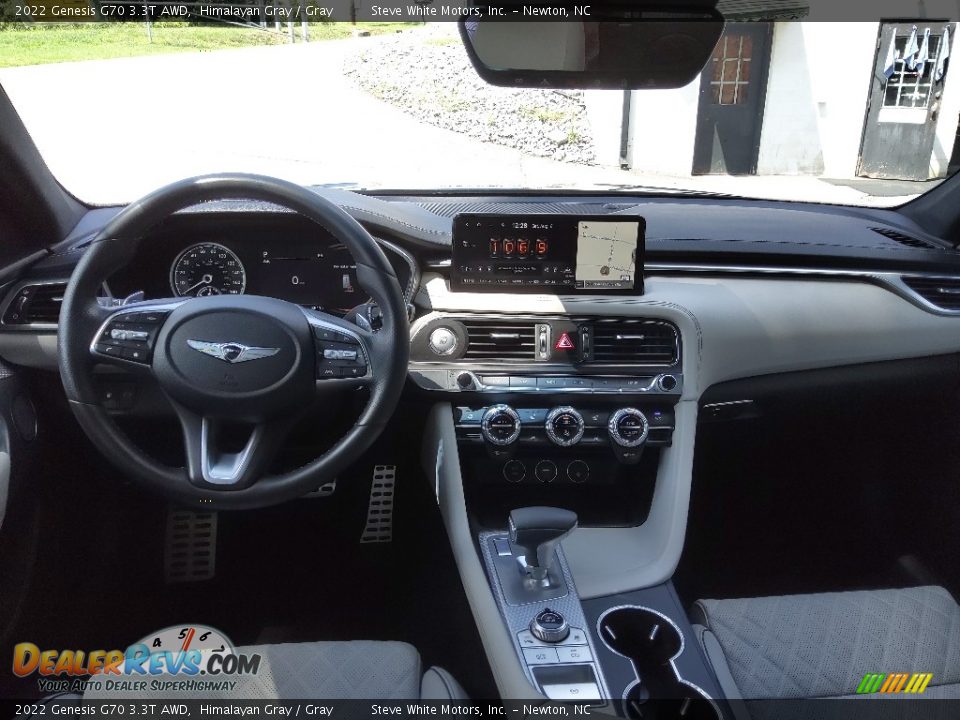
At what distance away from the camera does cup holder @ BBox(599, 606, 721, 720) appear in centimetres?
175

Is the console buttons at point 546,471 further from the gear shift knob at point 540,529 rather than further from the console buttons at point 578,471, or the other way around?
the gear shift knob at point 540,529

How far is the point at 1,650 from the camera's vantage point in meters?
2.17

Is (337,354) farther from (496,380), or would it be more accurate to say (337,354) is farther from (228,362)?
(496,380)

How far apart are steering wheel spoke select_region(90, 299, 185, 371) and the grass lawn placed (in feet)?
2.28

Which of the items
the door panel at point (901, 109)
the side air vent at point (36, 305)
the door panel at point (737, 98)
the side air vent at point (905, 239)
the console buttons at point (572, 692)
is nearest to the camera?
the console buttons at point (572, 692)

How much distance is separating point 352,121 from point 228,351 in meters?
1.91

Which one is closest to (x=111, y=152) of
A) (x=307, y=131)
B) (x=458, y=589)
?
(x=307, y=131)

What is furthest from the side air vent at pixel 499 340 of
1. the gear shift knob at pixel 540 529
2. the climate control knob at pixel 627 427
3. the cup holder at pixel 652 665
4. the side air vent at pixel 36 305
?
the side air vent at pixel 36 305

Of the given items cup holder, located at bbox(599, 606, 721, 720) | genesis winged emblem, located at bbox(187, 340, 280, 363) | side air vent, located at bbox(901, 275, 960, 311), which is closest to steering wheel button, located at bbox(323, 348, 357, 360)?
genesis winged emblem, located at bbox(187, 340, 280, 363)

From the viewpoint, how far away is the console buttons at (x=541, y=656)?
1.82 m

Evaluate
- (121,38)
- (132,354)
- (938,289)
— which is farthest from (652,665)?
(121,38)

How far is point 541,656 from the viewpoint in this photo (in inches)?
72.1

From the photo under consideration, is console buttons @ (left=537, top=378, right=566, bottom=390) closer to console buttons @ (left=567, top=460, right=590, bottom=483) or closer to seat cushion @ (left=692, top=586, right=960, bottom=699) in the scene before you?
console buttons @ (left=567, top=460, right=590, bottom=483)

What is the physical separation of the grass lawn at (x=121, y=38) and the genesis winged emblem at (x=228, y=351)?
795 mm
